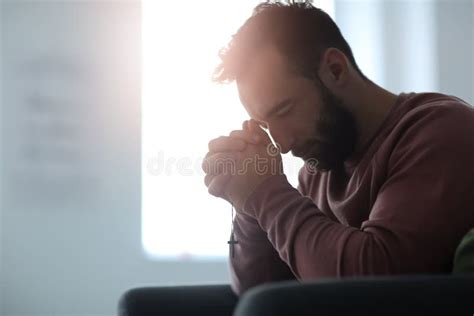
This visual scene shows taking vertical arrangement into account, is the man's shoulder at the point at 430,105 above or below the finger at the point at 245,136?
above

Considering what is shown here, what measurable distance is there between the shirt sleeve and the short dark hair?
9.5 inches

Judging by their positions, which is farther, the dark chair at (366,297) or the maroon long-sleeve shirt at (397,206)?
the maroon long-sleeve shirt at (397,206)

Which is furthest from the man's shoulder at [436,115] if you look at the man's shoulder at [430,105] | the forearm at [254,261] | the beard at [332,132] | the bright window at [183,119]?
the bright window at [183,119]

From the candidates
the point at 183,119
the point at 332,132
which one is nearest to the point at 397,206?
the point at 332,132

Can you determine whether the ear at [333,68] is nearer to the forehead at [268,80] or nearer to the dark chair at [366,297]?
the forehead at [268,80]

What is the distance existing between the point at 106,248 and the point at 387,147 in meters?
2.12

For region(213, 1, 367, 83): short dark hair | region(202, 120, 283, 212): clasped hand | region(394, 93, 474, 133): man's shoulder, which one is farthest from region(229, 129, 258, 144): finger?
region(394, 93, 474, 133): man's shoulder

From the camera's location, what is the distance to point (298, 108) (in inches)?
43.0

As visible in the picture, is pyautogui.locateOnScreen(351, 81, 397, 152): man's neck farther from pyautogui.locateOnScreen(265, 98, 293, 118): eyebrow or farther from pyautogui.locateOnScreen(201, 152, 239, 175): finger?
pyautogui.locateOnScreen(201, 152, 239, 175): finger

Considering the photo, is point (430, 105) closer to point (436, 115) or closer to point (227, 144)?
point (436, 115)

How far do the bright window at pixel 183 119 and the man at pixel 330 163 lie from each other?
1.56m

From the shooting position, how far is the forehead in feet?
3.54

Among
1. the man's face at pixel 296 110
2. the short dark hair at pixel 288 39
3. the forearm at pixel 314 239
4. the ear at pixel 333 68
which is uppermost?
the short dark hair at pixel 288 39

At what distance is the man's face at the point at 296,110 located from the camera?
1082 mm
